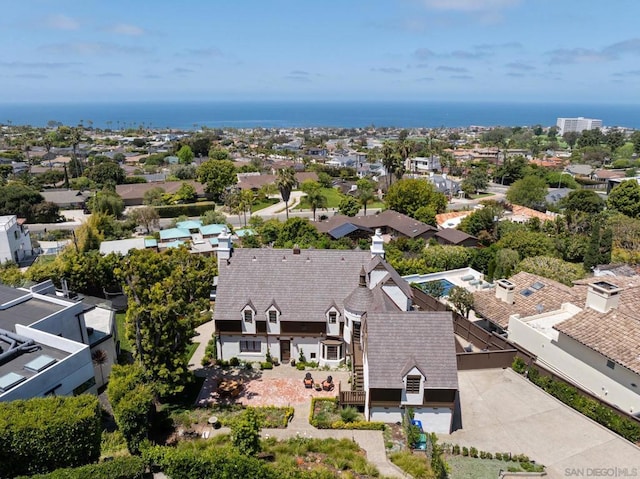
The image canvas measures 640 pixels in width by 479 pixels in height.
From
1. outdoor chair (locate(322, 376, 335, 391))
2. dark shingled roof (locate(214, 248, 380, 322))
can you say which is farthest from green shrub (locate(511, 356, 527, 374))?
outdoor chair (locate(322, 376, 335, 391))

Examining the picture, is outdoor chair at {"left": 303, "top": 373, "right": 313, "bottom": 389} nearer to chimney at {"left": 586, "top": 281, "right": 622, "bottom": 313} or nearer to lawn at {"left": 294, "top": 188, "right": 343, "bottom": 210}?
chimney at {"left": 586, "top": 281, "right": 622, "bottom": 313}

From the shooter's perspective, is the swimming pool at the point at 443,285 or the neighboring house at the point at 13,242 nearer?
the swimming pool at the point at 443,285

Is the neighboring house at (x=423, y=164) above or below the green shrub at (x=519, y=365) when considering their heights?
above

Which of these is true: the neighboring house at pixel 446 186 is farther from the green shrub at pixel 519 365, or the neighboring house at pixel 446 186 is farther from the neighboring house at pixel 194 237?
the green shrub at pixel 519 365

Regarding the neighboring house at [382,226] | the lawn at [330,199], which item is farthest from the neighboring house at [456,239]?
the lawn at [330,199]

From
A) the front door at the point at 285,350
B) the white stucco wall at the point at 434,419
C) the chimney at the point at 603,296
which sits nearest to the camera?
the white stucco wall at the point at 434,419

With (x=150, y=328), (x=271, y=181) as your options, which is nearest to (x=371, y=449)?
(x=150, y=328)

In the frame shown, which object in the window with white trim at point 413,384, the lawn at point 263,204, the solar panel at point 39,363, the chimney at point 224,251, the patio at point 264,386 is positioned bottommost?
the patio at point 264,386

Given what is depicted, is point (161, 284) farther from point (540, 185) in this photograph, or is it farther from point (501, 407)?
point (540, 185)

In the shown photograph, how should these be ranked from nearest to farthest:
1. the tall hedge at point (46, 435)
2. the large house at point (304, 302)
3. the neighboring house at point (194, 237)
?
1. the tall hedge at point (46, 435)
2. the large house at point (304, 302)
3. the neighboring house at point (194, 237)
